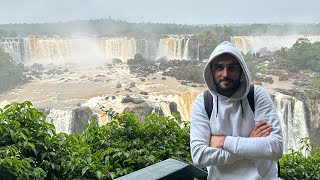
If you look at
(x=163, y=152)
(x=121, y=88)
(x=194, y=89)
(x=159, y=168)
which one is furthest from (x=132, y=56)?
(x=159, y=168)

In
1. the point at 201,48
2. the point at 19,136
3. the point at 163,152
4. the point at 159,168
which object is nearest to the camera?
Answer: the point at 159,168

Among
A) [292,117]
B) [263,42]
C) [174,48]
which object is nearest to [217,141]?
[292,117]

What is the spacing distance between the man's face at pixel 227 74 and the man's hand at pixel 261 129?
99 millimetres

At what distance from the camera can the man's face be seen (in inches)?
38.6

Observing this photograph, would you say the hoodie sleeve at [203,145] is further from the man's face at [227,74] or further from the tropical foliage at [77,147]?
the tropical foliage at [77,147]

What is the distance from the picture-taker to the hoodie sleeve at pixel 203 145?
37.7 inches

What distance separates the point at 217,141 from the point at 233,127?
0.05 meters

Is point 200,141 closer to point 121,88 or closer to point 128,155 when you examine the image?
point 128,155

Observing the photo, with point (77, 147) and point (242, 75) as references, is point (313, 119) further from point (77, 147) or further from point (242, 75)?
point (242, 75)

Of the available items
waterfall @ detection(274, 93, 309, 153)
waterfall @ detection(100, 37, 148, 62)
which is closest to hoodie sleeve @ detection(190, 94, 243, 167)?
waterfall @ detection(274, 93, 309, 153)

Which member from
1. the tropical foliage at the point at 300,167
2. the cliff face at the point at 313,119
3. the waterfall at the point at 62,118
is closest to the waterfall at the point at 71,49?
the waterfall at the point at 62,118

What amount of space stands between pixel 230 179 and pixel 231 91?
208 millimetres

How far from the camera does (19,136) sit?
1.32 m

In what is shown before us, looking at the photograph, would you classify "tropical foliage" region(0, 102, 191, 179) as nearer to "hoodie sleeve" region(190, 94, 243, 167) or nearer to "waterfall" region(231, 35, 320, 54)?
"hoodie sleeve" region(190, 94, 243, 167)
